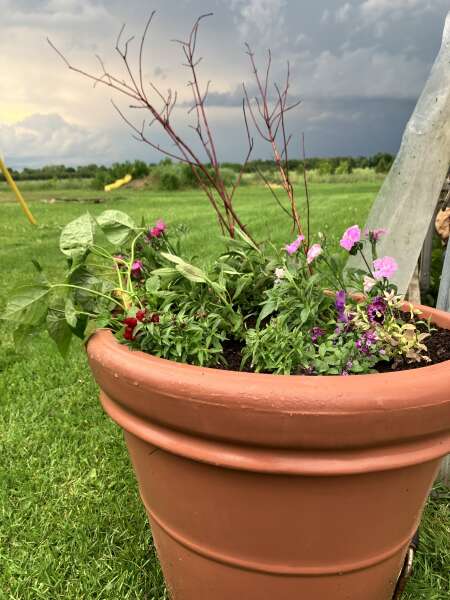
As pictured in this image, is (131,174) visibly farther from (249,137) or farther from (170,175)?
(249,137)

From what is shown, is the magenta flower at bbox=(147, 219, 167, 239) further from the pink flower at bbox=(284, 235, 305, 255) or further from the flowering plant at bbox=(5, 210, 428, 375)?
the pink flower at bbox=(284, 235, 305, 255)

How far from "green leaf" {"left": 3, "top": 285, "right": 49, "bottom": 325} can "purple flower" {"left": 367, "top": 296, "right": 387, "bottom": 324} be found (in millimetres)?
819

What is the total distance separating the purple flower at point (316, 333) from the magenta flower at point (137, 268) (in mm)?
542

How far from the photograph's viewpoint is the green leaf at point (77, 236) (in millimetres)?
1638

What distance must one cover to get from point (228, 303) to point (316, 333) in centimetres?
27

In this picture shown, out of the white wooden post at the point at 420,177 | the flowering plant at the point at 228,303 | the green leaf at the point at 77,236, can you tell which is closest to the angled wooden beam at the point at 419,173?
the white wooden post at the point at 420,177

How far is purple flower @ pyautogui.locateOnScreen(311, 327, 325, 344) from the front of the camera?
1425 millimetres

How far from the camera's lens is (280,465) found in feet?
3.79

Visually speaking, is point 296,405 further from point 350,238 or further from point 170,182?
point 170,182

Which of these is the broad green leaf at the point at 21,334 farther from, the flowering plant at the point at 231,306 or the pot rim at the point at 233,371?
the pot rim at the point at 233,371

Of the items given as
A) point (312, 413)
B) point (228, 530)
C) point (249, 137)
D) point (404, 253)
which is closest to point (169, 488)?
point (228, 530)

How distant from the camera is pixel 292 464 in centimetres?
115

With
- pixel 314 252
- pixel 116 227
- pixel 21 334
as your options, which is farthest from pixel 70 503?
pixel 314 252

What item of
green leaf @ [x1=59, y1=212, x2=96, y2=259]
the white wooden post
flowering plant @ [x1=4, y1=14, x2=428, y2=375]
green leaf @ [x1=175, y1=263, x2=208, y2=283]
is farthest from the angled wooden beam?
green leaf @ [x1=59, y1=212, x2=96, y2=259]
